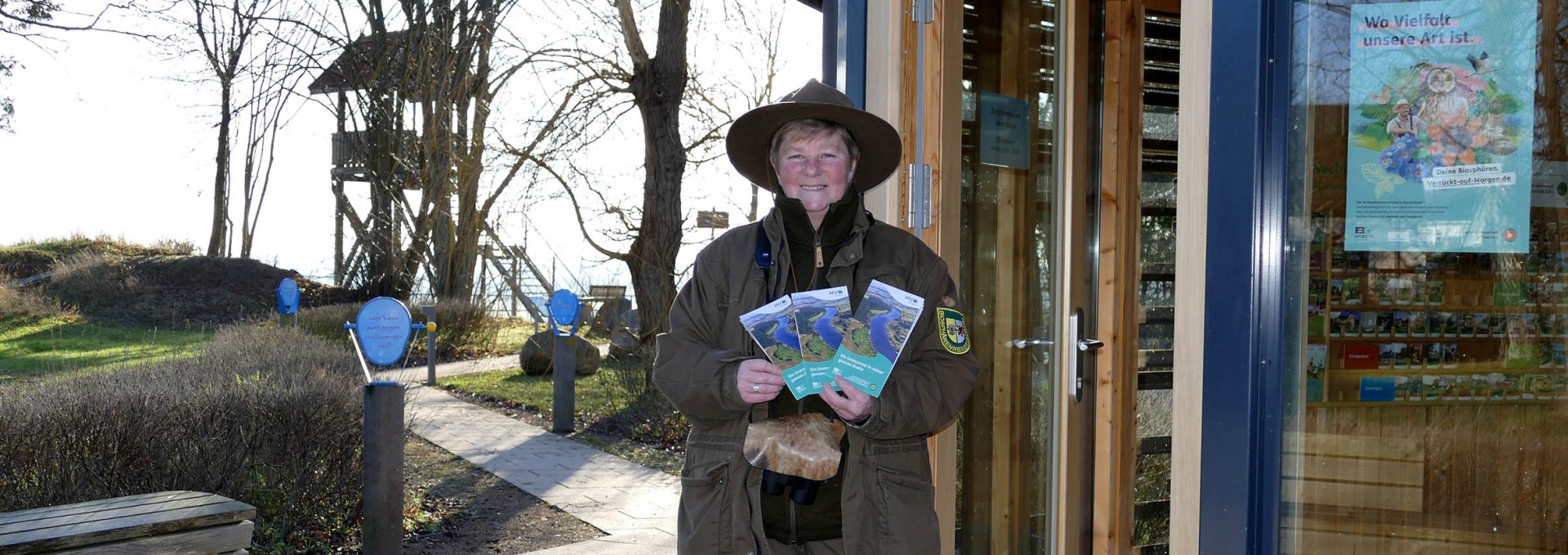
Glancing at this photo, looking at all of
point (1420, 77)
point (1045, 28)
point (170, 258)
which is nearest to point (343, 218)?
point (170, 258)

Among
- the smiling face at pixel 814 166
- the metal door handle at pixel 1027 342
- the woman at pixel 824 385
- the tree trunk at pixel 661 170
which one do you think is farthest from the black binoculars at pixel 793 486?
the tree trunk at pixel 661 170

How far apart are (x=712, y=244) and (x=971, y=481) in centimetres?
145

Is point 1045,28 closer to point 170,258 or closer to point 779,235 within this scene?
point 779,235

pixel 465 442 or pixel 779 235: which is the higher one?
pixel 779 235

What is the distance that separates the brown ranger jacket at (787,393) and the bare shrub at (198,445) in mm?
3848

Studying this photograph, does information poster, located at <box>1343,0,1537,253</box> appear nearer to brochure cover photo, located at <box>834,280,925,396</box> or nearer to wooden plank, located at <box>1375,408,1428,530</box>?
wooden plank, located at <box>1375,408,1428,530</box>

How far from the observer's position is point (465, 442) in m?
9.24

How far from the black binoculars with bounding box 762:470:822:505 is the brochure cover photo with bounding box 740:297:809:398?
0.71 feet

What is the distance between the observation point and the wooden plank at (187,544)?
3.63m

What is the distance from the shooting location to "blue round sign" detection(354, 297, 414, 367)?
5.20 m

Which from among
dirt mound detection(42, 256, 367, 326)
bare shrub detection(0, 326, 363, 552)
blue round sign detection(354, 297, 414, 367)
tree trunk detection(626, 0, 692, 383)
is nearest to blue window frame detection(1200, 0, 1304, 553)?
blue round sign detection(354, 297, 414, 367)

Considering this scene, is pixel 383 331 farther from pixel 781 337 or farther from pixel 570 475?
pixel 781 337

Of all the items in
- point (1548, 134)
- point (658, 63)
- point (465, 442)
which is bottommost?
point (465, 442)

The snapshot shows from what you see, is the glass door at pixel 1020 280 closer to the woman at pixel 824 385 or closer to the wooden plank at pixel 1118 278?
the wooden plank at pixel 1118 278
